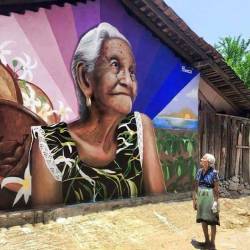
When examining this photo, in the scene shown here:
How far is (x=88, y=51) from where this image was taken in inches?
348

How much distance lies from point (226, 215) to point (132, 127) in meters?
2.89

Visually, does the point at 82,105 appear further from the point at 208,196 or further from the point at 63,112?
the point at 208,196

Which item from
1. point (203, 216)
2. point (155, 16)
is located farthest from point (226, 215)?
point (155, 16)

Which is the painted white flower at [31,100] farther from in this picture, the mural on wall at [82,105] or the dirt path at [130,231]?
the dirt path at [130,231]

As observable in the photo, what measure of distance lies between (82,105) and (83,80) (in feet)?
1.67

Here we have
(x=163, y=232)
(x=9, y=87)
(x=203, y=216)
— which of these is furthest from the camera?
(x=163, y=232)

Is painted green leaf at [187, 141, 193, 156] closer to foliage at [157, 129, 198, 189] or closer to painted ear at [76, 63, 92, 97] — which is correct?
foliage at [157, 129, 198, 189]

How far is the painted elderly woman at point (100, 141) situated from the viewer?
26.6 feet

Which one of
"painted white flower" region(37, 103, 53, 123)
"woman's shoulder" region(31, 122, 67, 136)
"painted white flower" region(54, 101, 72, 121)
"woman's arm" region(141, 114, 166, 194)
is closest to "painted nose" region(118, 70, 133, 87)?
"woman's arm" region(141, 114, 166, 194)

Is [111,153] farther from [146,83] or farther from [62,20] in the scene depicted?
[62,20]

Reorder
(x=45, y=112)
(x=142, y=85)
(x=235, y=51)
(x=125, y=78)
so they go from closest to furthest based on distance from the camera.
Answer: (x=45, y=112), (x=125, y=78), (x=142, y=85), (x=235, y=51)

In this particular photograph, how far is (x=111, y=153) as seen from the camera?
9.12 metres

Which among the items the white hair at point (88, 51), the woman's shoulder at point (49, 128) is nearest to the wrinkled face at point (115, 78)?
the white hair at point (88, 51)

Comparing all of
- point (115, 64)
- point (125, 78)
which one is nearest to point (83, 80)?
point (115, 64)
